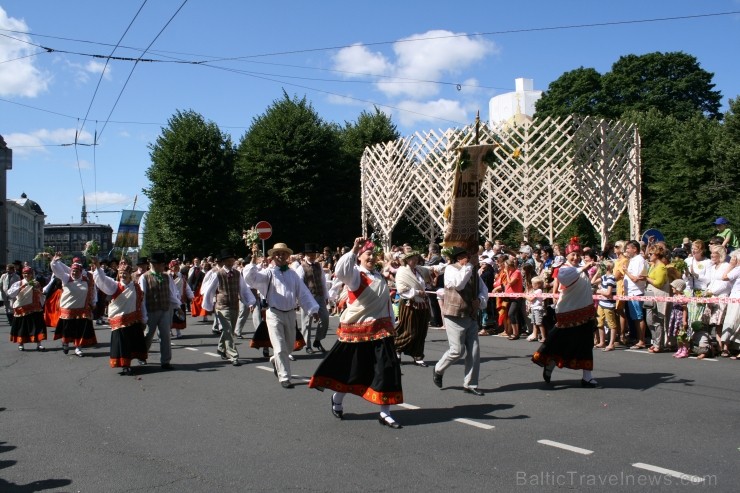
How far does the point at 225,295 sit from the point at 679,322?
7.64 metres

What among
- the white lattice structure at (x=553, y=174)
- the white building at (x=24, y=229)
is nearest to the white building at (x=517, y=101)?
the white lattice structure at (x=553, y=174)

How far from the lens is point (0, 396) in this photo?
29.5 ft

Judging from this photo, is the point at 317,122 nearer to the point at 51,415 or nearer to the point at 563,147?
the point at 563,147

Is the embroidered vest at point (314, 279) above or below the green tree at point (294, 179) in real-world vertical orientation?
below

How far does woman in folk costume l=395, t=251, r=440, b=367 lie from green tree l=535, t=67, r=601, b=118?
125ft

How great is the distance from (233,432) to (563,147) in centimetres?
1881

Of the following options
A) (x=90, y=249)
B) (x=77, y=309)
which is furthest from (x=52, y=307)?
(x=77, y=309)

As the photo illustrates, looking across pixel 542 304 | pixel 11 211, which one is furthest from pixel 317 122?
pixel 11 211

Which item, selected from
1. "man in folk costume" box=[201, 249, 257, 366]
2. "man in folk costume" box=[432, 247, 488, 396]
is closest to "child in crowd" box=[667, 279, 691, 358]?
"man in folk costume" box=[432, 247, 488, 396]

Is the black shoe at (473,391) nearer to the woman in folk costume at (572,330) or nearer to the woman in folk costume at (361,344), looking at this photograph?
the woman in folk costume at (572,330)

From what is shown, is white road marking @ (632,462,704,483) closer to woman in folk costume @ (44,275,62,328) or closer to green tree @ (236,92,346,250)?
woman in folk costume @ (44,275,62,328)

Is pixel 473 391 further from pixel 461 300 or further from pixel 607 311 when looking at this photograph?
pixel 607 311

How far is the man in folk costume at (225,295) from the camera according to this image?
11.8 metres

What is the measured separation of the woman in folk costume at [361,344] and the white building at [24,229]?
93.6m
